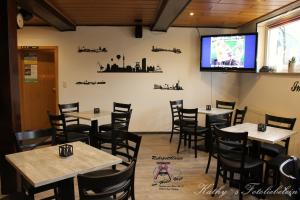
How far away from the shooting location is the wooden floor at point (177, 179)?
3.17 m

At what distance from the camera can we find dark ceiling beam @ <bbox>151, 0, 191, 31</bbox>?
3.64m

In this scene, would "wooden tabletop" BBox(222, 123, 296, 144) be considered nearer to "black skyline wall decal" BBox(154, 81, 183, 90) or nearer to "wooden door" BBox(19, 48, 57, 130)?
"black skyline wall decal" BBox(154, 81, 183, 90)

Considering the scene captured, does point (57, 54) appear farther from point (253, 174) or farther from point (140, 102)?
point (253, 174)

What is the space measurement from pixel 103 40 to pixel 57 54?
113cm

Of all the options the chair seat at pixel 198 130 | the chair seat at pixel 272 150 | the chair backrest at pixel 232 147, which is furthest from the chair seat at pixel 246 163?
the chair seat at pixel 198 130

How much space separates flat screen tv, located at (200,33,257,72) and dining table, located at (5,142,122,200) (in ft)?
12.5

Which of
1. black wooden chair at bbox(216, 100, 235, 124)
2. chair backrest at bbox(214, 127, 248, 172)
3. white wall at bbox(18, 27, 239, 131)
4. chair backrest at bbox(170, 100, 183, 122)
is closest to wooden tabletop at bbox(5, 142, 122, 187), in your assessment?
chair backrest at bbox(214, 127, 248, 172)

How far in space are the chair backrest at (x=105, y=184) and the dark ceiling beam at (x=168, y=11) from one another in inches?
103

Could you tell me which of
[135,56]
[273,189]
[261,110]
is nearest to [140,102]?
[135,56]

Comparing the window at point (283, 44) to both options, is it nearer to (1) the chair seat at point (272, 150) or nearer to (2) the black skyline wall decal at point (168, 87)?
(1) the chair seat at point (272, 150)

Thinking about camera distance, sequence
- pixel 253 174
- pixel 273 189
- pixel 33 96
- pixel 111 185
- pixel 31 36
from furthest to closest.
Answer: pixel 33 96 < pixel 31 36 < pixel 253 174 < pixel 273 189 < pixel 111 185

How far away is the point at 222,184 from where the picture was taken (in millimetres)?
3467

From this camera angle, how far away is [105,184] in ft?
5.38

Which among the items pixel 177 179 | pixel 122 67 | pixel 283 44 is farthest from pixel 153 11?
pixel 177 179
